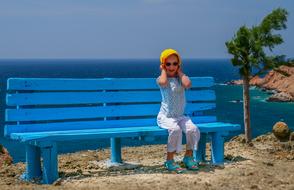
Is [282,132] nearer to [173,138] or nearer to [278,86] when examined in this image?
[173,138]

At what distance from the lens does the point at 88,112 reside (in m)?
7.95

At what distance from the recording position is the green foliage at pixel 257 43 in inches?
456

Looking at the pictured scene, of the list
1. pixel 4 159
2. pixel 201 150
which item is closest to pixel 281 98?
pixel 4 159

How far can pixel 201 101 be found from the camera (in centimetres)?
894

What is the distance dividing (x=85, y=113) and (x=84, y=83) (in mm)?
420

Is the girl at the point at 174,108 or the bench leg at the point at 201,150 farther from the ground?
the girl at the point at 174,108

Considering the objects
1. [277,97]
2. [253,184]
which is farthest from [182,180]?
[277,97]

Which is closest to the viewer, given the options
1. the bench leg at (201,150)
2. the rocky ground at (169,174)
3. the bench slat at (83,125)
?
the rocky ground at (169,174)

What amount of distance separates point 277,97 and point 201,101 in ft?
171

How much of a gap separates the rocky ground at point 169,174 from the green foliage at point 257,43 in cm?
238

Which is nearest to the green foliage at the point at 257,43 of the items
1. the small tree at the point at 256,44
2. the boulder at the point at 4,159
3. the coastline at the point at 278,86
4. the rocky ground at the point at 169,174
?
the small tree at the point at 256,44

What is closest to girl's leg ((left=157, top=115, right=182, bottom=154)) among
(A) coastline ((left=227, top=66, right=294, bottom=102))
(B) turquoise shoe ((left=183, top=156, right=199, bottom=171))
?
(B) turquoise shoe ((left=183, top=156, right=199, bottom=171))

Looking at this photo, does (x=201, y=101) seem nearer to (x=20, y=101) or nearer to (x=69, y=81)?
(x=69, y=81)

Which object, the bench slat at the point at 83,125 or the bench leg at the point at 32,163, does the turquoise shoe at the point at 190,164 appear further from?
the bench leg at the point at 32,163
